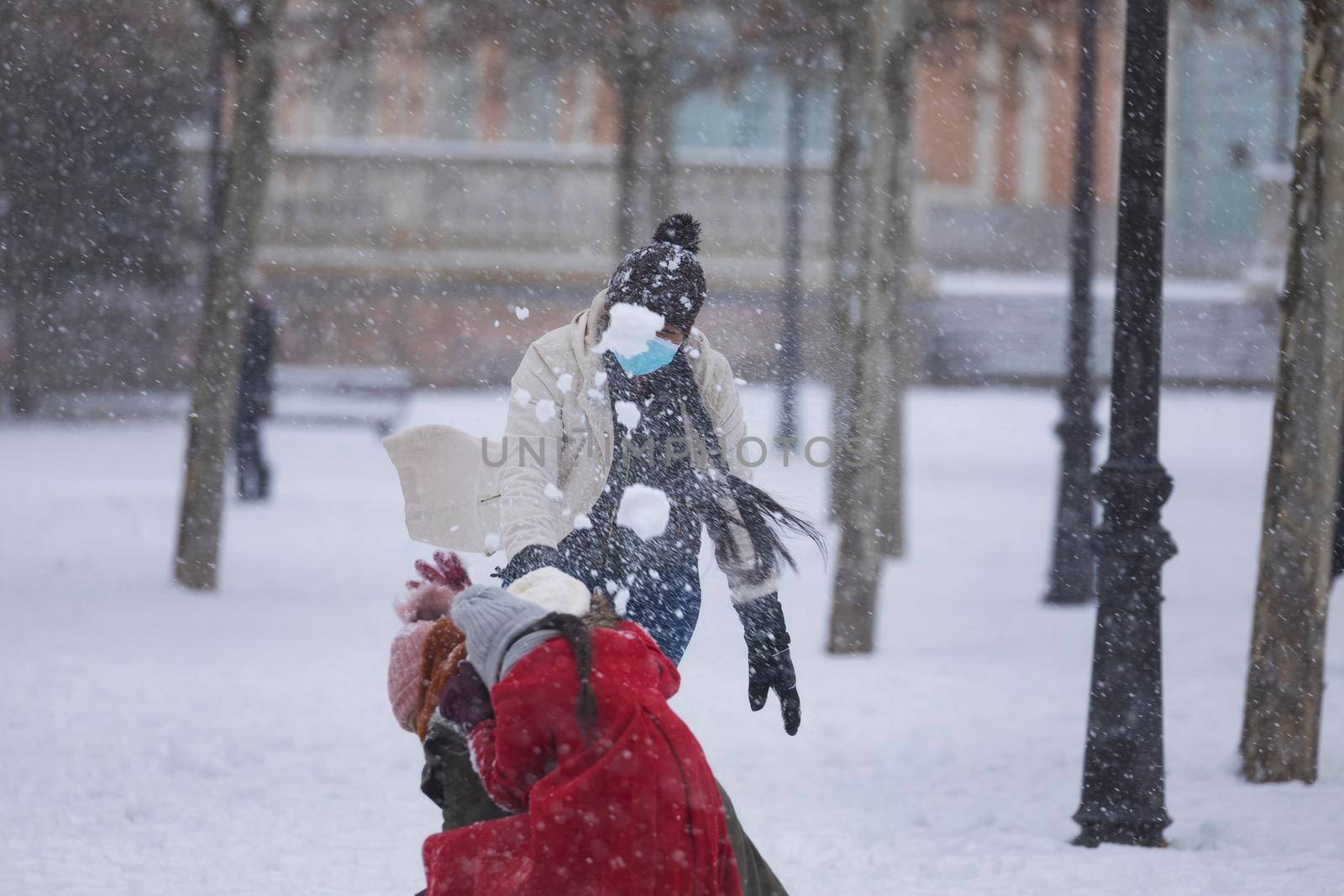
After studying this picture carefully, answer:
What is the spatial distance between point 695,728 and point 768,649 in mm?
3509

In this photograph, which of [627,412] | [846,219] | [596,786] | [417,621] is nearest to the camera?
[596,786]

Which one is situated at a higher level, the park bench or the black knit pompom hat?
the black knit pompom hat

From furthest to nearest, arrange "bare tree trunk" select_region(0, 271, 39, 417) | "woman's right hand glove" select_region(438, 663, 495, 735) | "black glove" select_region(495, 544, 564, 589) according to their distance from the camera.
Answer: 1. "bare tree trunk" select_region(0, 271, 39, 417)
2. "black glove" select_region(495, 544, 564, 589)
3. "woman's right hand glove" select_region(438, 663, 495, 735)

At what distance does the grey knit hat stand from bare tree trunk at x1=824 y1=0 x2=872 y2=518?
301cm

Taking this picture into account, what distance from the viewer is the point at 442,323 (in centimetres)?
2261

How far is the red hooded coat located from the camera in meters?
2.87

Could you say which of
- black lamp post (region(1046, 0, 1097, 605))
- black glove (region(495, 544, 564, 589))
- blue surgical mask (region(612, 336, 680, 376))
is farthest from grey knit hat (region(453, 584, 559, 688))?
black lamp post (region(1046, 0, 1097, 605))

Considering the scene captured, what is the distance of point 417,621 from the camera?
130 inches

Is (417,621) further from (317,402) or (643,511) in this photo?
(317,402)

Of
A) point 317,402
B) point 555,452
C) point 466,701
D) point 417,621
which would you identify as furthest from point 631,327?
point 317,402

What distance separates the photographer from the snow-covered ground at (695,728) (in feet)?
16.8

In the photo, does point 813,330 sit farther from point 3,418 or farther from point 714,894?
point 714,894

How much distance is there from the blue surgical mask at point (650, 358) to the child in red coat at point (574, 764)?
2.55 feet

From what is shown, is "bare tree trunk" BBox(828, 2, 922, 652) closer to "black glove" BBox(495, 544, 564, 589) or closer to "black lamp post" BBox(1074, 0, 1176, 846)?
"black lamp post" BBox(1074, 0, 1176, 846)
